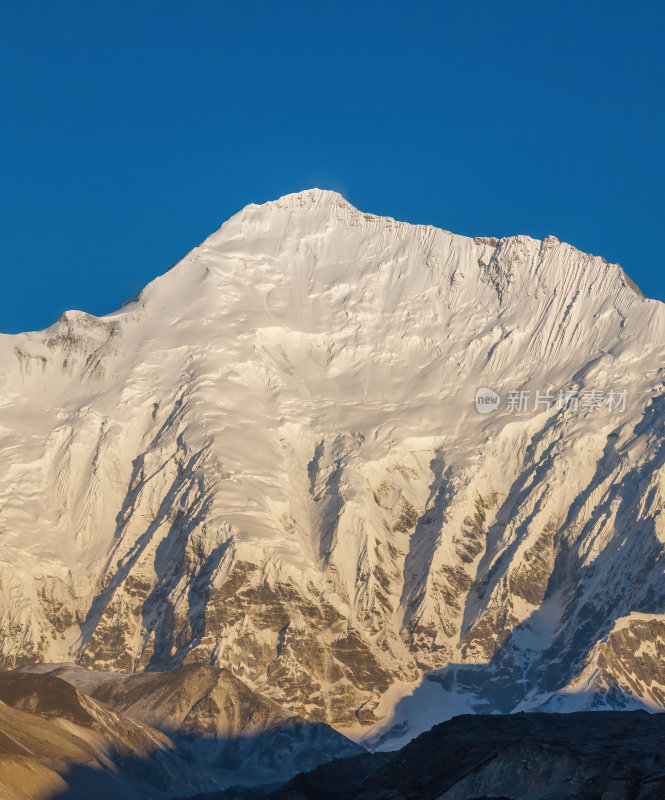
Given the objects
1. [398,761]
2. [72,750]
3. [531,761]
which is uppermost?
[72,750]

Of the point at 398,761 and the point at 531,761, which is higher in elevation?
the point at 398,761

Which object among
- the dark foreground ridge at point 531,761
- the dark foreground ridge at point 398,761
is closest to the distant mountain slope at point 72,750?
the dark foreground ridge at point 398,761

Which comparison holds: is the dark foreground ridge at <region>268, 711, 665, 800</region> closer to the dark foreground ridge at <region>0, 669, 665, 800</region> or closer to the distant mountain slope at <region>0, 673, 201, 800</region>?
the dark foreground ridge at <region>0, 669, 665, 800</region>

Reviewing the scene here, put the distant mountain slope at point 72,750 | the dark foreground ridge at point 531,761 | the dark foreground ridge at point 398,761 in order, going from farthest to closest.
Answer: the distant mountain slope at point 72,750
the dark foreground ridge at point 398,761
the dark foreground ridge at point 531,761

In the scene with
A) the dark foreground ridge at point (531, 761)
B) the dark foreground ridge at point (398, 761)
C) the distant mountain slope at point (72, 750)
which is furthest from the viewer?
the distant mountain slope at point (72, 750)

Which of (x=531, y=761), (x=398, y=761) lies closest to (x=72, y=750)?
(x=398, y=761)

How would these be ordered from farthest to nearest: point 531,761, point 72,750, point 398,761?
point 72,750
point 398,761
point 531,761

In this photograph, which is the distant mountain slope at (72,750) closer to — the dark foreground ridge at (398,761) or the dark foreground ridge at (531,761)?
the dark foreground ridge at (398,761)

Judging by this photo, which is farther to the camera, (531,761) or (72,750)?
(72,750)

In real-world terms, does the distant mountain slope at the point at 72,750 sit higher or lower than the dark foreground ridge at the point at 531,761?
higher

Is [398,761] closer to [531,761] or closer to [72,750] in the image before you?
[531,761]

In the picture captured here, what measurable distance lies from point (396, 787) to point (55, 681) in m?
83.8

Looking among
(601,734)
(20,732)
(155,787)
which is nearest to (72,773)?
(20,732)

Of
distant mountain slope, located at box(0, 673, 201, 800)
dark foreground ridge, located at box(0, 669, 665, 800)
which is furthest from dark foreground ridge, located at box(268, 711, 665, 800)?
distant mountain slope, located at box(0, 673, 201, 800)
